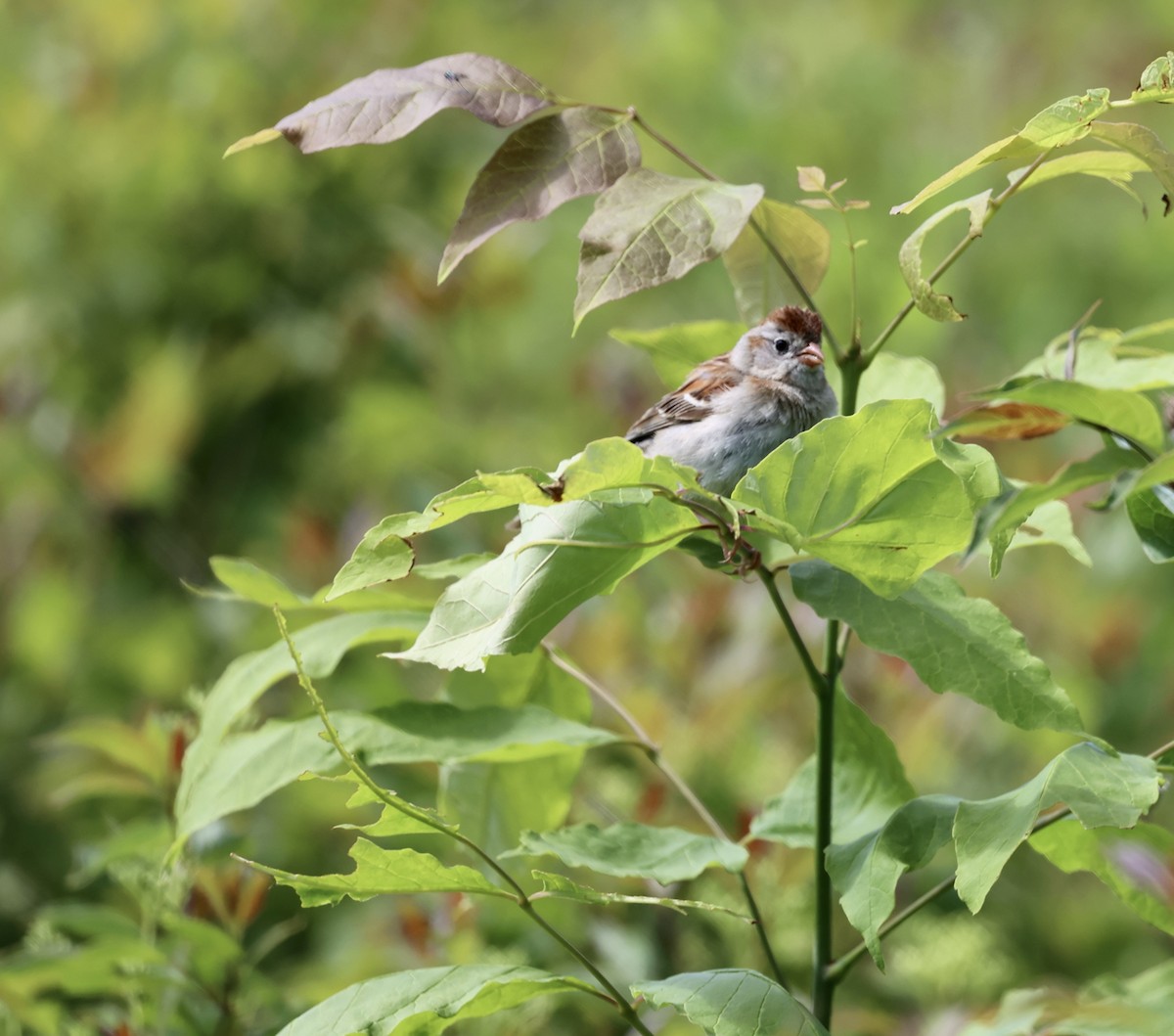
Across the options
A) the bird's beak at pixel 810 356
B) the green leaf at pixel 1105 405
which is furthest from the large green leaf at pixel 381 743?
the bird's beak at pixel 810 356

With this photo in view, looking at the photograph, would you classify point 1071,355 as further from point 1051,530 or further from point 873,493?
point 873,493

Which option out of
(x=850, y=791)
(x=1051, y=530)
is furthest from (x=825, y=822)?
(x=1051, y=530)

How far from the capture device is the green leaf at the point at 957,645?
97 centimetres

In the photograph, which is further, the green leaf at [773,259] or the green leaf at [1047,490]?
the green leaf at [773,259]

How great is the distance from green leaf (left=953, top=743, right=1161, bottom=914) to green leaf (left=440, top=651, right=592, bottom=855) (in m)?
0.41

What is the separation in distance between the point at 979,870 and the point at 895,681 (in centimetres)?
150

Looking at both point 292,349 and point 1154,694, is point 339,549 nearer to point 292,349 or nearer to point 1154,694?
point 292,349

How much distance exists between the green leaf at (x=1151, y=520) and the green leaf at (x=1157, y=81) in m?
0.27

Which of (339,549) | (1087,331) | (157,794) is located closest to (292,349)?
(339,549)

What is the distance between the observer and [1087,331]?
1.20m

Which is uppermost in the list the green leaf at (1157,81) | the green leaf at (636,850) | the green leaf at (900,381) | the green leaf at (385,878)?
the green leaf at (1157,81)

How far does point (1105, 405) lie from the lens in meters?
0.82

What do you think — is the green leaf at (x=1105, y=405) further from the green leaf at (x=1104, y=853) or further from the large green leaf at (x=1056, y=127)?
the green leaf at (x=1104, y=853)

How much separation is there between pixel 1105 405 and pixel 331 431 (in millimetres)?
2637
